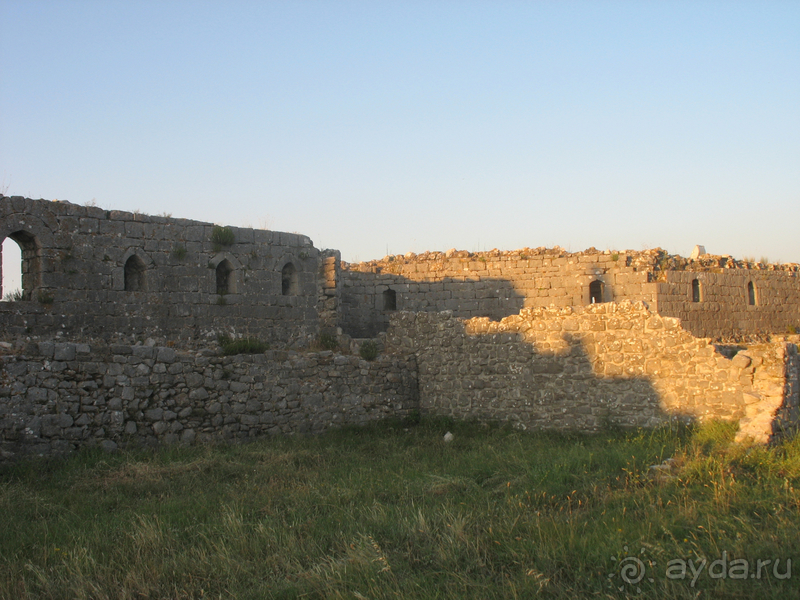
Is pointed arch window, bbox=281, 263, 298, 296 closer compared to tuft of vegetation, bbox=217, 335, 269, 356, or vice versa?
tuft of vegetation, bbox=217, 335, 269, 356

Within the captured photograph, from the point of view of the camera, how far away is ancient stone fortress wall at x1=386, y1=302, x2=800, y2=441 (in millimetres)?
9055

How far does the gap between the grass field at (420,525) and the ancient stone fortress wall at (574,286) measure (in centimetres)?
1010

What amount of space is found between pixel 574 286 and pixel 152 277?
11.0 metres

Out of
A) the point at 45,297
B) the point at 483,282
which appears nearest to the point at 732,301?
the point at 483,282

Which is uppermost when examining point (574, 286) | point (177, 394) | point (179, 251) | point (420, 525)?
point (179, 251)

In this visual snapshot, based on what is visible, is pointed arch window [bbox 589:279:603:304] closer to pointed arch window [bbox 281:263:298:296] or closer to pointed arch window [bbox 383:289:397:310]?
pointed arch window [bbox 383:289:397:310]

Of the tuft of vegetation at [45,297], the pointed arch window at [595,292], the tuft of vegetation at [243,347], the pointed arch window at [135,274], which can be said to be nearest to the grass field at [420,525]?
the tuft of vegetation at [243,347]

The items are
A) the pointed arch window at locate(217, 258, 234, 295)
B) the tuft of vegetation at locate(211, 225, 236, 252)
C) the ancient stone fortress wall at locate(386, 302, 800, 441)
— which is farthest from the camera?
the pointed arch window at locate(217, 258, 234, 295)

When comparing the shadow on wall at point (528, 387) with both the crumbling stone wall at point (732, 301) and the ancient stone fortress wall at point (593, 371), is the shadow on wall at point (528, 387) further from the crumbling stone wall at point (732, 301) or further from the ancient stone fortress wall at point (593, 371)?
the crumbling stone wall at point (732, 301)

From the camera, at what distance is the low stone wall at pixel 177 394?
29.9 ft

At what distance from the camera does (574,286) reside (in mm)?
19172

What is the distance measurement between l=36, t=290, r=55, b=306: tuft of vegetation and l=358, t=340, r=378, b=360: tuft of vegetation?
5.86 metres

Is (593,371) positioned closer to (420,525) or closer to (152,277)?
(420,525)

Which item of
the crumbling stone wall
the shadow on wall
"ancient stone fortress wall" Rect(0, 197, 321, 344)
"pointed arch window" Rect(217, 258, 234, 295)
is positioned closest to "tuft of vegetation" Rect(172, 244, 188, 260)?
"ancient stone fortress wall" Rect(0, 197, 321, 344)
